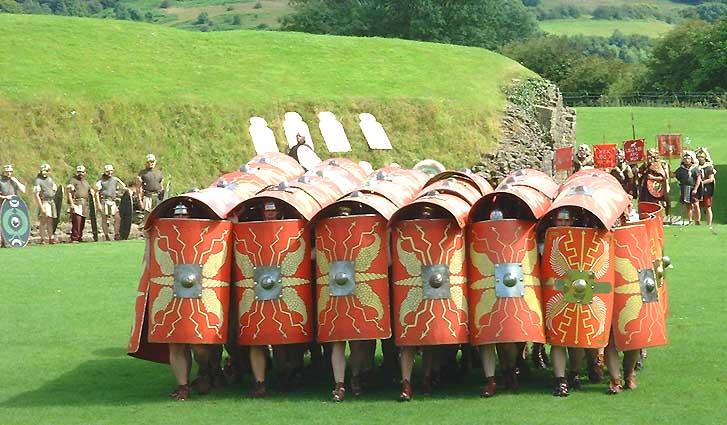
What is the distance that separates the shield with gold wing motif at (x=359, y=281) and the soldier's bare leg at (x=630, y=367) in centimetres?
229

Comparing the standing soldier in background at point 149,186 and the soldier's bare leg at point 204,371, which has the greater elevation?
the standing soldier in background at point 149,186

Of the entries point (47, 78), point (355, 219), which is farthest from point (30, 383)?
point (47, 78)

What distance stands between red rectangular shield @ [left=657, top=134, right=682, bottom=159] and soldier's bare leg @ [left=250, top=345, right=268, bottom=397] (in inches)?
1238

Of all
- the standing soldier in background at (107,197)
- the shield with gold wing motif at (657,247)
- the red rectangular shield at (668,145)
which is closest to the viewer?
the shield with gold wing motif at (657,247)

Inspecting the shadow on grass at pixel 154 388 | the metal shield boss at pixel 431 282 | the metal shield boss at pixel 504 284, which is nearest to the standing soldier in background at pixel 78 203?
the shadow on grass at pixel 154 388

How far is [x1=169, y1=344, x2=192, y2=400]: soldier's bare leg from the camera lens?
12555 millimetres

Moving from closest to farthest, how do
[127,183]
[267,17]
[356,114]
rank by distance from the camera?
1. [127,183]
2. [356,114]
3. [267,17]

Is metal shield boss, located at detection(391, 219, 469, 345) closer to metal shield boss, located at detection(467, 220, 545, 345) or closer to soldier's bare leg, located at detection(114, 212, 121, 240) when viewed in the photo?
metal shield boss, located at detection(467, 220, 545, 345)

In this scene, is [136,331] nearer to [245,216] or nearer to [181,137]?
[245,216]

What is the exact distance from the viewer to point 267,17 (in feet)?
465

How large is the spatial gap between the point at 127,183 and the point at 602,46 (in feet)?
366

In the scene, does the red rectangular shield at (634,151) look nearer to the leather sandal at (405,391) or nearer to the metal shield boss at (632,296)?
the metal shield boss at (632,296)

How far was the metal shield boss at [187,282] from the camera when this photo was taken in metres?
12.4

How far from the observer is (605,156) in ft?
126
